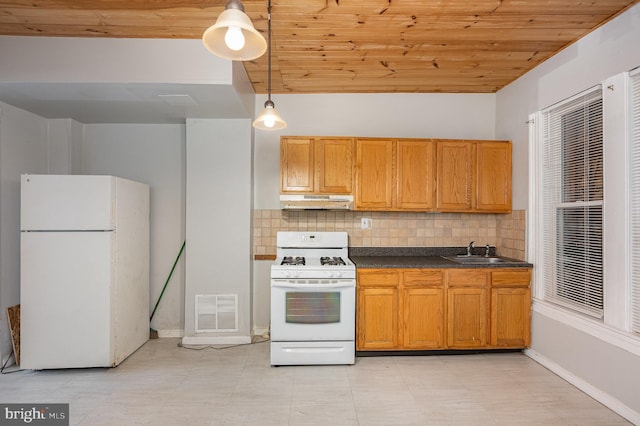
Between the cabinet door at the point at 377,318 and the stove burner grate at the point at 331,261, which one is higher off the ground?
the stove burner grate at the point at 331,261

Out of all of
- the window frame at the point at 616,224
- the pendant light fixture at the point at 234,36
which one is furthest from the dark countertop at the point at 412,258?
the pendant light fixture at the point at 234,36

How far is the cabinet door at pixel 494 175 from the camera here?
11.7 ft

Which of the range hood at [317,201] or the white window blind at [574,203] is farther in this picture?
the range hood at [317,201]

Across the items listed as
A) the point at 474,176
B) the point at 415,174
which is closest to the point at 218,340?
the point at 415,174

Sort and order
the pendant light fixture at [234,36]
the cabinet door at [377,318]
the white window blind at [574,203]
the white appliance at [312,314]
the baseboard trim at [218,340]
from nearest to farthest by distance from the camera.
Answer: the pendant light fixture at [234,36]
the white window blind at [574,203]
the white appliance at [312,314]
the cabinet door at [377,318]
the baseboard trim at [218,340]

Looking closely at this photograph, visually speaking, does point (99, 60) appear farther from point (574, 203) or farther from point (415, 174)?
point (574, 203)

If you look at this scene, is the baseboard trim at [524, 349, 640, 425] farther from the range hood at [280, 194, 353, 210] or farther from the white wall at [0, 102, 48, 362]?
the white wall at [0, 102, 48, 362]

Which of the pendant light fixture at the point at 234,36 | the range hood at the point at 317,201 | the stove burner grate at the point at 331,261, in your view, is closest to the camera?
the pendant light fixture at the point at 234,36

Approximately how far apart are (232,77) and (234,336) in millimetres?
2525

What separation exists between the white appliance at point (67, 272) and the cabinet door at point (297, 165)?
1.53 meters

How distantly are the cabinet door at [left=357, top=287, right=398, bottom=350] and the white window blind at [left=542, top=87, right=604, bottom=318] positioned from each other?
1.40 meters

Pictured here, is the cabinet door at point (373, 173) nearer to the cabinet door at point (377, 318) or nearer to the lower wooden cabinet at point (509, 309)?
the cabinet door at point (377, 318)
